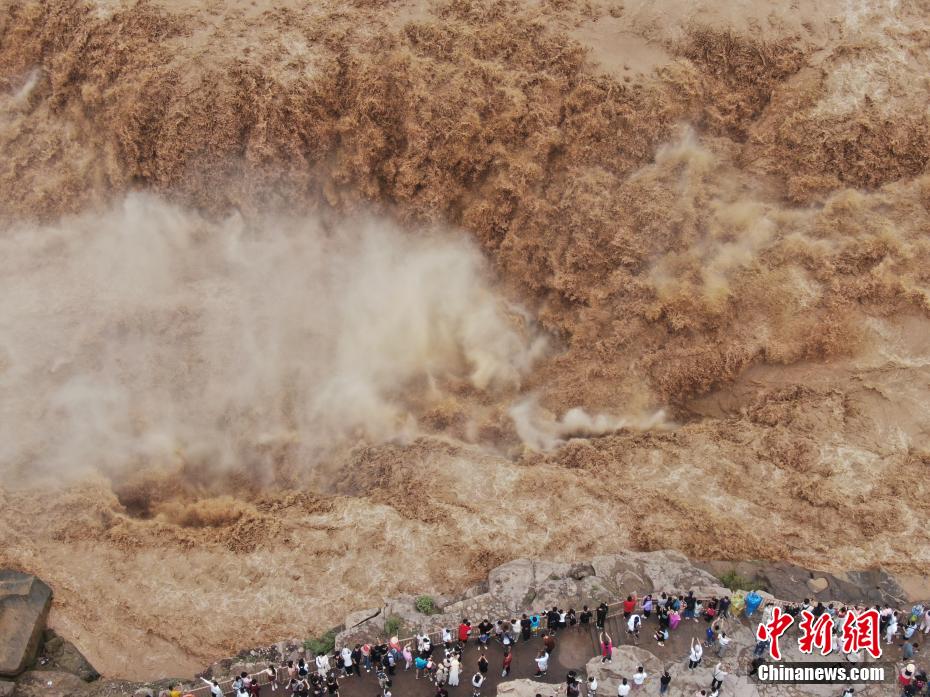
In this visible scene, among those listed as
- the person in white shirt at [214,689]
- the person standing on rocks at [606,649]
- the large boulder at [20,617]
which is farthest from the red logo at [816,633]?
the large boulder at [20,617]

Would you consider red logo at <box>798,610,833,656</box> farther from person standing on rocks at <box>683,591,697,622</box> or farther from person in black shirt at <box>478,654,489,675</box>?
person in black shirt at <box>478,654,489,675</box>

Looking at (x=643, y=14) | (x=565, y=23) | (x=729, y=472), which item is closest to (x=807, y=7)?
(x=643, y=14)

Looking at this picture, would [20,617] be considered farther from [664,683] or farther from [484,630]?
[664,683]

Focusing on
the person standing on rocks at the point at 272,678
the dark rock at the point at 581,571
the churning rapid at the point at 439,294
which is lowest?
the person standing on rocks at the point at 272,678

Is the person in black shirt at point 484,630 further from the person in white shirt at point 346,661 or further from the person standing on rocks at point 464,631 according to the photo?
the person in white shirt at point 346,661

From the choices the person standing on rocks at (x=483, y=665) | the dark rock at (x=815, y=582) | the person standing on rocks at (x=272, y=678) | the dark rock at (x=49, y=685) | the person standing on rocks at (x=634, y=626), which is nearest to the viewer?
the person standing on rocks at (x=483, y=665)

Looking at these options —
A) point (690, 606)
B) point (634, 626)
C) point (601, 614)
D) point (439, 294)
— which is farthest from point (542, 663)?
point (439, 294)

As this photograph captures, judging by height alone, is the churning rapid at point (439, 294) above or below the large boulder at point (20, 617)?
above

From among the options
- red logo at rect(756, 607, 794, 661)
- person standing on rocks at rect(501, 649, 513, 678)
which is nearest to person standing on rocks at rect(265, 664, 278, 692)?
person standing on rocks at rect(501, 649, 513, 678)

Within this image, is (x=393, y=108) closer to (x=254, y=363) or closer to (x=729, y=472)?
(x=254, y=363)
